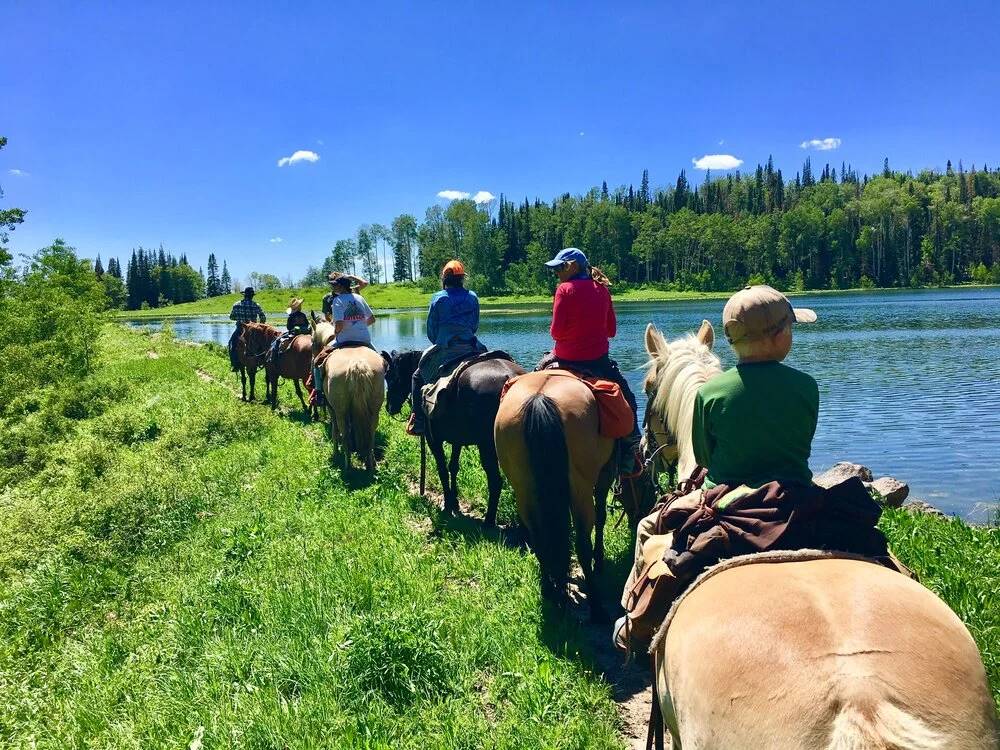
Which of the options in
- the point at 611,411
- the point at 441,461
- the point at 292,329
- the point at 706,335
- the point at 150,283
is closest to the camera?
the point at 611,411

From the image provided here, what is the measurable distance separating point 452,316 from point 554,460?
3.86 meters

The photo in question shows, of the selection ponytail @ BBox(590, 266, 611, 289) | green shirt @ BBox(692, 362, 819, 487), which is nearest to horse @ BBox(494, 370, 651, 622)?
ponytail @ BBox(590, 266, 611, 289)

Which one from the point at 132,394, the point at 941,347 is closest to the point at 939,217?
the point at 941,347

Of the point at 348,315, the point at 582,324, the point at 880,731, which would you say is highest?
the point at 348,315

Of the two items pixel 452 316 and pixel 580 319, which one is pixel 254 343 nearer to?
pixel 452 316

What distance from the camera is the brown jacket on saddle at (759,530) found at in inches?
95.8

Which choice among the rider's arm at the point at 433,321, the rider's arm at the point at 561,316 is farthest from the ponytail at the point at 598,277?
the rider's arm at the point at 433,321

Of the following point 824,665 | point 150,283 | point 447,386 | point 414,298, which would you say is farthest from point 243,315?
point 150,283

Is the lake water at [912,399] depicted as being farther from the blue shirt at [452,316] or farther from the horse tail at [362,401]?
the blue shirt at [452,316]

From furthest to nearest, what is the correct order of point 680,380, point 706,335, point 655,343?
1. point 655,343
2. point 706,335
3. point 680,380

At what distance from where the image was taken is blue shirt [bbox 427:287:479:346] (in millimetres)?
8227

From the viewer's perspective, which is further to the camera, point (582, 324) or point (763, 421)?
point (582, 324)

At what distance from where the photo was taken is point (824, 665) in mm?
1779

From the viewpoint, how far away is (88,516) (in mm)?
8219
